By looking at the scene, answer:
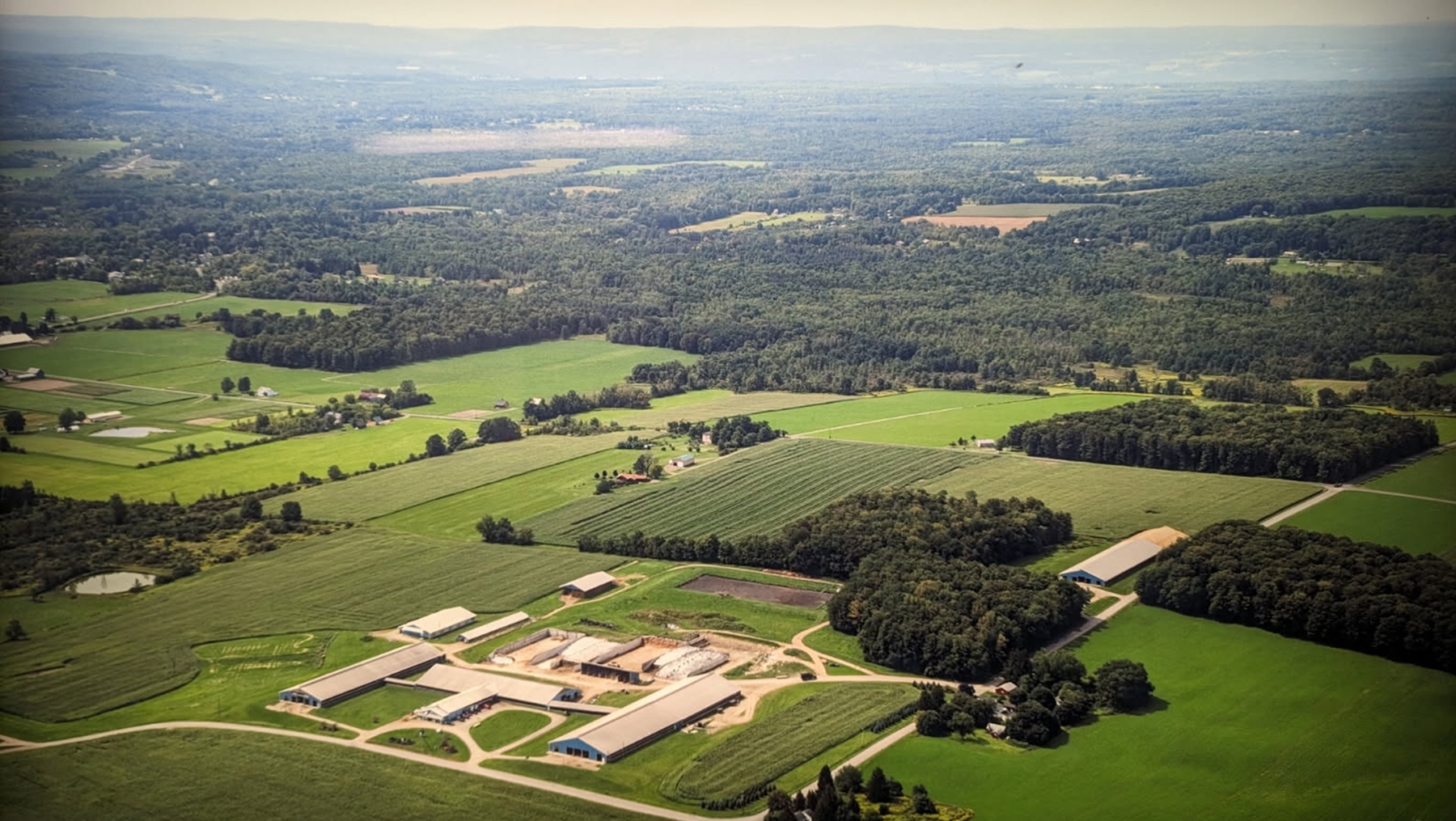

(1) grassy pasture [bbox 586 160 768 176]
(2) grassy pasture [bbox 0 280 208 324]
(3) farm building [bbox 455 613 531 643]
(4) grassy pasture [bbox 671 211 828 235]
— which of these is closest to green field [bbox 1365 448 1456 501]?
(3) farm building [bbox 455 613 531 643]

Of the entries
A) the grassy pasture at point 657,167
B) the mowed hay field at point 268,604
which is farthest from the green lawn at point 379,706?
the grassy pasture at point 657,167

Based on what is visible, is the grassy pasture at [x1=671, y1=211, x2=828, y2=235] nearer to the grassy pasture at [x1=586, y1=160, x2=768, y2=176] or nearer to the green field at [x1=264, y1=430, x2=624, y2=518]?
the grassy pasture at [x1=586, y1=160, x2=768, y2=176]

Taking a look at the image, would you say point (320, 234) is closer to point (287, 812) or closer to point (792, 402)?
point (792, 402)

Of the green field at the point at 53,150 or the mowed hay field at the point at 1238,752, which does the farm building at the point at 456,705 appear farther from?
the green field at the point at 53,150

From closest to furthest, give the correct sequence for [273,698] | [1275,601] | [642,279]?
[273,698] → [1275,601] → [642,279]

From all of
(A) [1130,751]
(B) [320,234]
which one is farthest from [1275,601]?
(B) [320,234]

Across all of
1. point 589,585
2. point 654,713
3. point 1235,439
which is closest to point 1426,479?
point 1235,439
